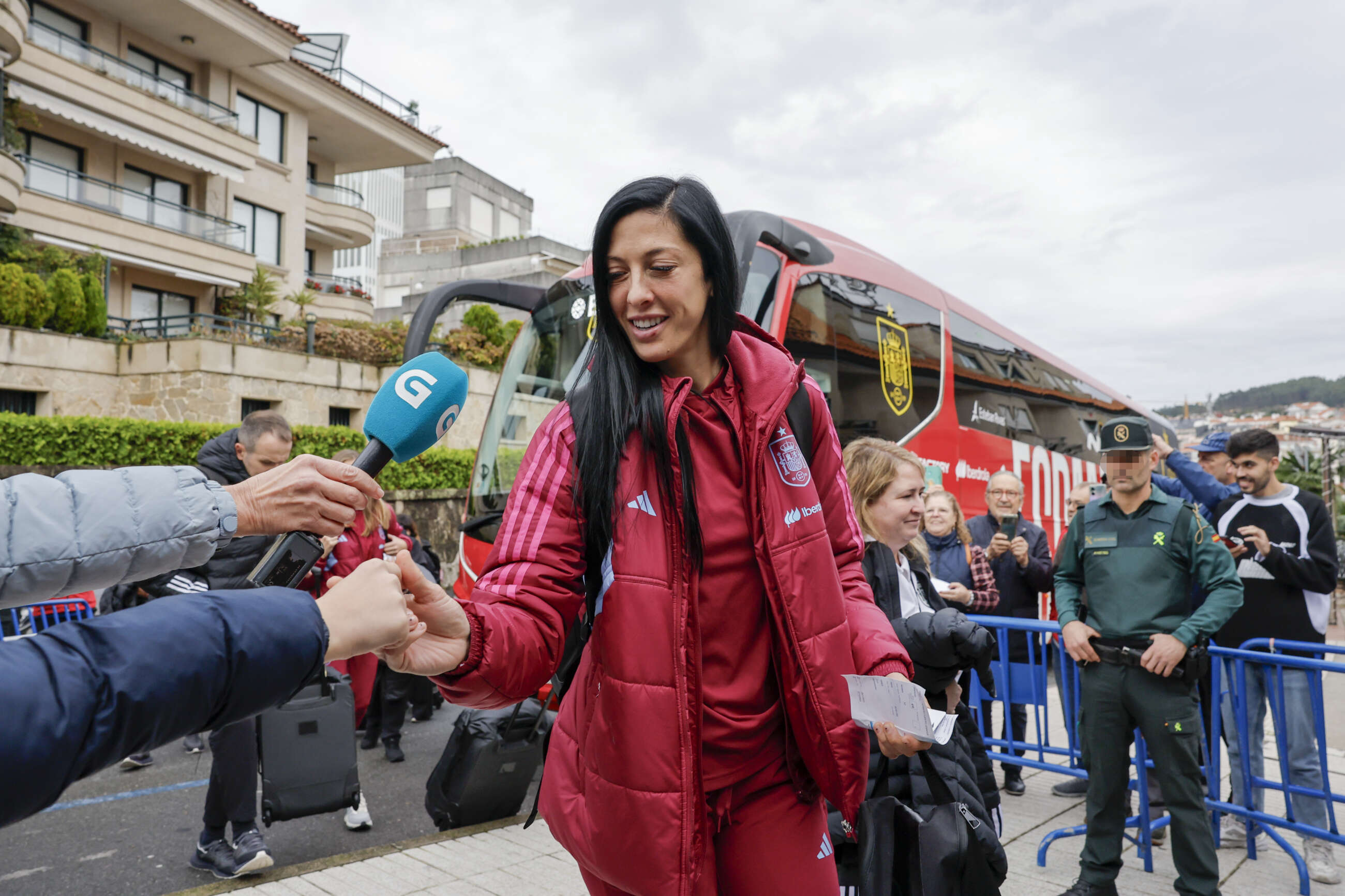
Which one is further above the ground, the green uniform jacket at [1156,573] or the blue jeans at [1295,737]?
the green uniform jacket at [1156,573]

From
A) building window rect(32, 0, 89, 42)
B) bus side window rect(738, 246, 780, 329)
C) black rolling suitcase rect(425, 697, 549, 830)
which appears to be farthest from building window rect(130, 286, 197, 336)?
black rolling suitcase rect(425, 697, 549, 830)

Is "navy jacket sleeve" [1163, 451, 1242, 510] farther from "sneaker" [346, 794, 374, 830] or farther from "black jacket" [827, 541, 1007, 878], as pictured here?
"sneaker" [346, 794, 374, 830]

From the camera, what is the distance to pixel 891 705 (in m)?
1.77

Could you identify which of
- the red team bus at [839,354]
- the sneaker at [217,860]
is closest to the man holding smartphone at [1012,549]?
the red team bus at [839,354]

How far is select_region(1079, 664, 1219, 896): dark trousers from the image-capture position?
361cm

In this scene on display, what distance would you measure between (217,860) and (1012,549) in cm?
510

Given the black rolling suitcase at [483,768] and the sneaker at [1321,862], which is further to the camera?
the black rolling suitcase at [483,768]

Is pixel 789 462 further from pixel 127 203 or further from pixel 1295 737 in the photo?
pixel 127 203

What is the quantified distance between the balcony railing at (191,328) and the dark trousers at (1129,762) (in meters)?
18.5

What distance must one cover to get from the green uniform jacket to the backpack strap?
2.62 m

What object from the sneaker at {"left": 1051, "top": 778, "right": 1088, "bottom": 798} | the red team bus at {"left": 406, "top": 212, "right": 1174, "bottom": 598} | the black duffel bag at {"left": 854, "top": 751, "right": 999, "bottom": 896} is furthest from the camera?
the red team bus at {"left": 406, "top": 212, "right": 1174, "bottom": 598}

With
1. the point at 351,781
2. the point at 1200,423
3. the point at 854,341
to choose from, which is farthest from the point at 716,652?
the point at 1200,423

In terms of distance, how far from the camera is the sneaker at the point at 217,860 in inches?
159

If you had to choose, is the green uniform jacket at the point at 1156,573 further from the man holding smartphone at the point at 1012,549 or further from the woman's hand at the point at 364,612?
the woman's hand at the point at 364,612
